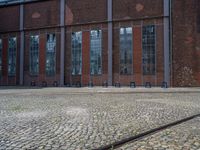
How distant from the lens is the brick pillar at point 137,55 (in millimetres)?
36531

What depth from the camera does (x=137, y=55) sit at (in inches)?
1451

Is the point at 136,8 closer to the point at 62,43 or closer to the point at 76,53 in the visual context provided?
the point at 76,53

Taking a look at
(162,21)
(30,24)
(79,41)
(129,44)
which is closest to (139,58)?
(129,44)

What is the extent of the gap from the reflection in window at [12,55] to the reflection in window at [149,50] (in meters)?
19.1

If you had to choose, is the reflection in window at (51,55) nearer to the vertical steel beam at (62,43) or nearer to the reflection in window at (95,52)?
the vertical steel beam at (62,43)

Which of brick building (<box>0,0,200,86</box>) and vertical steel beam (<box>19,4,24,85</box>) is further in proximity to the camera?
vertical steel beam (<box>19,4,24,85</box>)

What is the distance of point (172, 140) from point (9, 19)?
43234 millimetres

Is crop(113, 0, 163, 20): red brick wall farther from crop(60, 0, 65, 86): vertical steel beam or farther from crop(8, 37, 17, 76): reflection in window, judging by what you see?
crop(8, 37, 17, 76): reflection in window

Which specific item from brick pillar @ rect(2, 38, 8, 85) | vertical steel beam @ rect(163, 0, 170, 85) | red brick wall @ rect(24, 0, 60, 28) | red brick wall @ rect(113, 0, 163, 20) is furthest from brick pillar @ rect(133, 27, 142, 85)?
brick pillar @ rect(2, 38, 8, 85)

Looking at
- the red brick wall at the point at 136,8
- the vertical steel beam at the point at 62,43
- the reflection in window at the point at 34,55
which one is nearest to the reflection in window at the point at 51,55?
the vertical steel beam at the point at 62,43

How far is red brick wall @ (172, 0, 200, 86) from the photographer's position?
34.6 m

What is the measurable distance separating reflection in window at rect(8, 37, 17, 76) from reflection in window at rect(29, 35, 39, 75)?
2.79 metres

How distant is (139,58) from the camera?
36.7 meters

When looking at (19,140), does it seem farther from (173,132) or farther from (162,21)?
(162,21)
